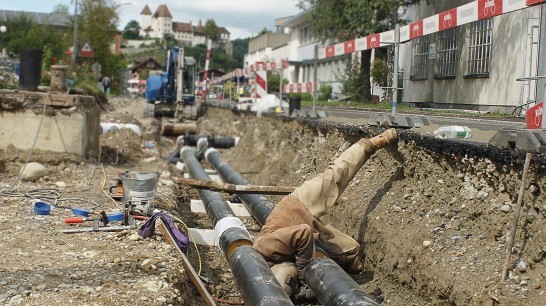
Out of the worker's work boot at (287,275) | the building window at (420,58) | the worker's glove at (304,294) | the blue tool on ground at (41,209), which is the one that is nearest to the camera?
the worker's work boot at (287,275)

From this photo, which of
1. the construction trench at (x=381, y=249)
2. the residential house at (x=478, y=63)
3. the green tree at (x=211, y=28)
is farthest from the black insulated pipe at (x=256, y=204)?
the green tree at (x=211, y=28)

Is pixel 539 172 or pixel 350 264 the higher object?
pixel 539 172

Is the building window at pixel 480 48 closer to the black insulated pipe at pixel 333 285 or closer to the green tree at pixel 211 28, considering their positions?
the black insulated pipe at pixel 333 285

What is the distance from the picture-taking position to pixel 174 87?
2488 cm

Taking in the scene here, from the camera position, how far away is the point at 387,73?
8.66 metres

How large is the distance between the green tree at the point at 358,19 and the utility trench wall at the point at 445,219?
196cm

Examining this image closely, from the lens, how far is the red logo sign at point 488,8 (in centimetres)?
629

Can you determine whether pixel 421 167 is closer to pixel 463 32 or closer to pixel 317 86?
pixel 463 32

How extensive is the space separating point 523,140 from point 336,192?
2.10 meters

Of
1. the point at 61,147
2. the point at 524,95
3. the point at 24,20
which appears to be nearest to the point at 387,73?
the point at 524,95

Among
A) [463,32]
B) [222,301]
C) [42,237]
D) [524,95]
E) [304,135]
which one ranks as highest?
[463,32]

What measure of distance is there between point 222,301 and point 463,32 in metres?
4.05

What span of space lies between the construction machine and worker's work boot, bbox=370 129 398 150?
17.1m

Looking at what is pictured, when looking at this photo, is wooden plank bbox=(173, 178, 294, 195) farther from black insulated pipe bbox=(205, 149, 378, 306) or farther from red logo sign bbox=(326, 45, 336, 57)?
red logo sign bbox=(326, 45, 336, 57)
